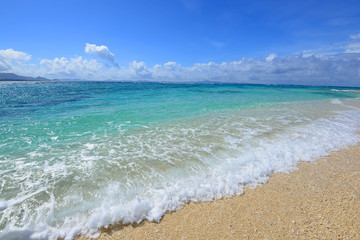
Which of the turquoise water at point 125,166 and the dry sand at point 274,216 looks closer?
the dry sand at point 274,216

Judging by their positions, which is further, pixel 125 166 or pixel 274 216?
pixel 125 166

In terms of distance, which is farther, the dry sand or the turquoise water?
the turquoise water

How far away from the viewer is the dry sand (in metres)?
2.91

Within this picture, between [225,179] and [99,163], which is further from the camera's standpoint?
[99,163]

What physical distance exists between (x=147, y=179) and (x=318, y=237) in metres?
3.78

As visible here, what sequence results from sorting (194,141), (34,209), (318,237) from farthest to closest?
(194,141) → (34,209) → (318,237)

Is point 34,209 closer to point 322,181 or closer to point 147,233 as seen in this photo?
point 147,233

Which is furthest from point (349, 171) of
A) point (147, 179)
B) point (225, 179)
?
point (147, 179)

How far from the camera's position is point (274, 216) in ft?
10.6

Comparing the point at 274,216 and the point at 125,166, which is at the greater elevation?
the point at 125,166

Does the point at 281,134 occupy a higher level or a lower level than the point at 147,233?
higher

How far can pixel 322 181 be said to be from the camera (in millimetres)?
4324

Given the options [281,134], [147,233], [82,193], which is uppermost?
[281,134]

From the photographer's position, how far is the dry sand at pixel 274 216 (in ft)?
9.55
